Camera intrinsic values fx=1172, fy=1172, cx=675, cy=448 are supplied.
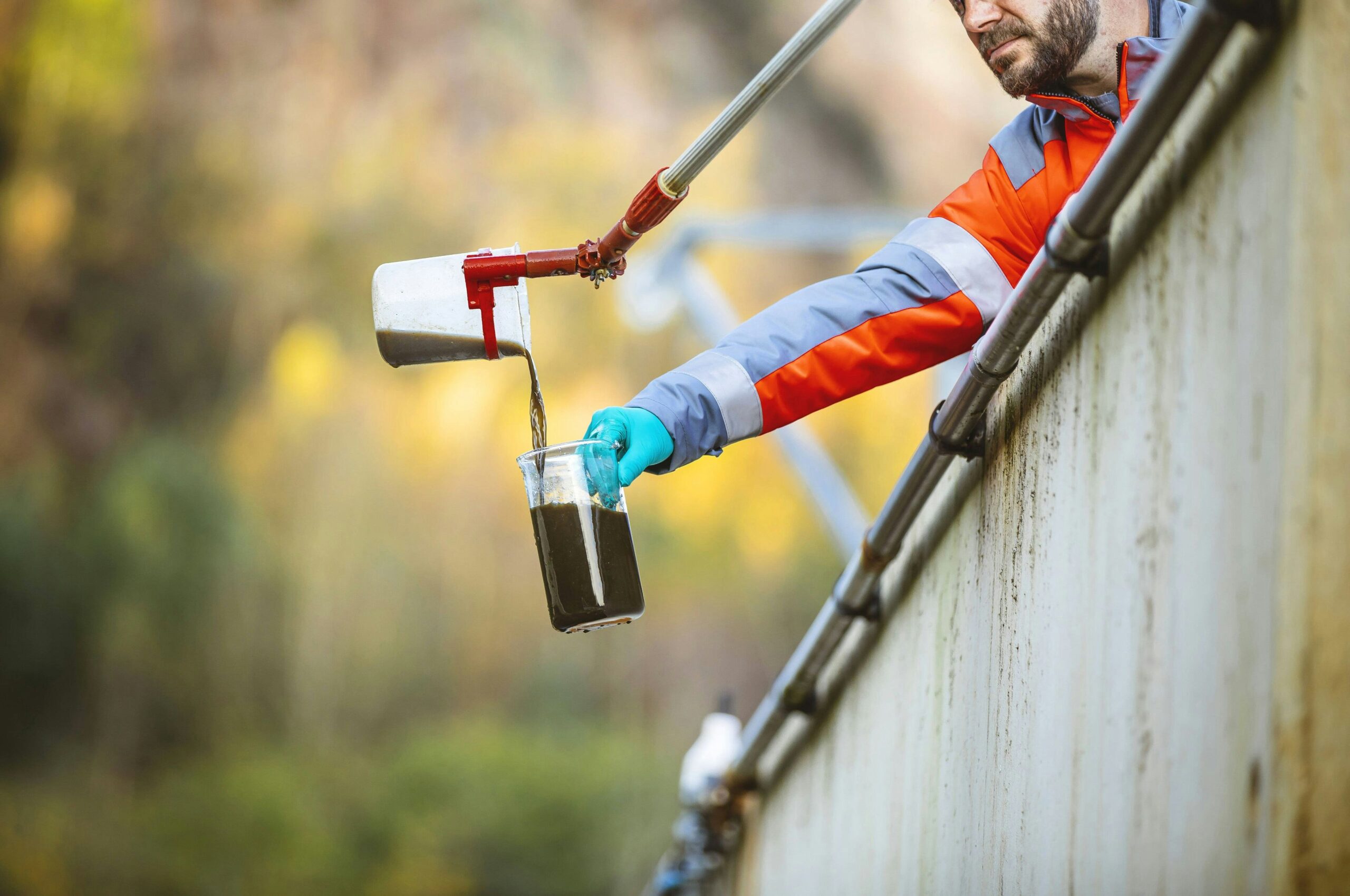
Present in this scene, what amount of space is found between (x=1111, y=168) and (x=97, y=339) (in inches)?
387

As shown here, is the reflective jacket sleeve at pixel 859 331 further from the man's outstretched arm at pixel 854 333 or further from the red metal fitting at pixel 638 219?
the red metal fitting at pixel 638 219

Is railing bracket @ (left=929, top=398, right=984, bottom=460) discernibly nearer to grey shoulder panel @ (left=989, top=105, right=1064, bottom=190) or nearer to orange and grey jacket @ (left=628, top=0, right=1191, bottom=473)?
orange and grey jacket @ (left=628, top=0, right=1191, bottom=473)

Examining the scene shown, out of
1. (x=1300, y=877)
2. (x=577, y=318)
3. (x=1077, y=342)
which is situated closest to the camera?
(x=1300, y=877)

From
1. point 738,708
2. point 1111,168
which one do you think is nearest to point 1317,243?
point 1111,168

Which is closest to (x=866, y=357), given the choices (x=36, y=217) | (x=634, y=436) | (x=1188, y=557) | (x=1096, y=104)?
(x=634, y=436)

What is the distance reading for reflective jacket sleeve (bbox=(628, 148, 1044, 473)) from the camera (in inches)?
51.2

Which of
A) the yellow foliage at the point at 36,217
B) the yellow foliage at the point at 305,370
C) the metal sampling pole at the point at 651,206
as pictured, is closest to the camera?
the metal sampling pole at the point at 651,206

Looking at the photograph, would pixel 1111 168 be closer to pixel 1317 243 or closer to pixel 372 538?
pixel 1317 243

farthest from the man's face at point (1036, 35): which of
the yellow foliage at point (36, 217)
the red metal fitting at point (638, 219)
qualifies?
the yellow foliage at point (36, 217)

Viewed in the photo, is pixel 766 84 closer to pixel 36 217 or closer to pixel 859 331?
pixel 859 331

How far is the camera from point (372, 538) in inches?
380

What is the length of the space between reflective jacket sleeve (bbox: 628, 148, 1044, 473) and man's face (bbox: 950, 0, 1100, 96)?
0.12 meters

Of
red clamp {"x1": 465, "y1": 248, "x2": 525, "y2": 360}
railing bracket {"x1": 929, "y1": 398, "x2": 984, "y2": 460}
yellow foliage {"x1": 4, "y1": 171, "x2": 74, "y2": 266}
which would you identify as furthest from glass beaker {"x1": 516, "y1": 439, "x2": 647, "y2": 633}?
yellow foliage {"x1": 4, "y1": 171, "x2": 74, "y2": 266}

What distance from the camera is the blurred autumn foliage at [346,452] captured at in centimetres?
895
